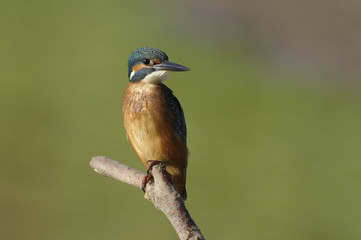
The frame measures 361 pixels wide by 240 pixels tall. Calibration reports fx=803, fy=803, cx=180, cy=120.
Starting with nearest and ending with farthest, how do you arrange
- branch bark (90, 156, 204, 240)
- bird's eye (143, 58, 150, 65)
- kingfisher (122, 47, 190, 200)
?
1. branch bark (90, 156, 204, 240)
2. bird's eye (143, 58, 150, 65)
3. kingfisher (122, 47, 190, 200)

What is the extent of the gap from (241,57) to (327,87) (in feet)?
3.99

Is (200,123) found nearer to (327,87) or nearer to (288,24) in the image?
(327,87)

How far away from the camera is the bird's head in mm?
1577

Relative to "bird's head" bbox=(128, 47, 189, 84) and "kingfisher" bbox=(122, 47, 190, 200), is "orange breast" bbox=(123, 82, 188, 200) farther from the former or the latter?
"bird's head" bbox=(128, 47, 189, 84)

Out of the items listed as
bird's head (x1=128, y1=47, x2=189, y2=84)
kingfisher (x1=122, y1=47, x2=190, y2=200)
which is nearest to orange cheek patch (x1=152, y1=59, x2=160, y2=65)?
bird's head (x1=128, y1=47, x2=189, y2=84)

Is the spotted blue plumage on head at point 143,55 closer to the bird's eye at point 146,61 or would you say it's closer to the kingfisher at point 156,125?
the bird's eye at point 146,61

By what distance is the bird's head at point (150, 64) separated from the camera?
1.58m

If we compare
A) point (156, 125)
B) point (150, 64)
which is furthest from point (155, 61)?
point (156, 125)

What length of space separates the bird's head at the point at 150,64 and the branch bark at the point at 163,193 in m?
0.19

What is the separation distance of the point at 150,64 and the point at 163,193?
0.30 meters

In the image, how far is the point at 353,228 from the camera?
541cm

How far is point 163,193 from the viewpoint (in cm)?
144

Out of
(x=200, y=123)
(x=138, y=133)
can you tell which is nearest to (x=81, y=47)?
(x=200, y=123)

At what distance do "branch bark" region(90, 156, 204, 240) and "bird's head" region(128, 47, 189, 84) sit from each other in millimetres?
185
